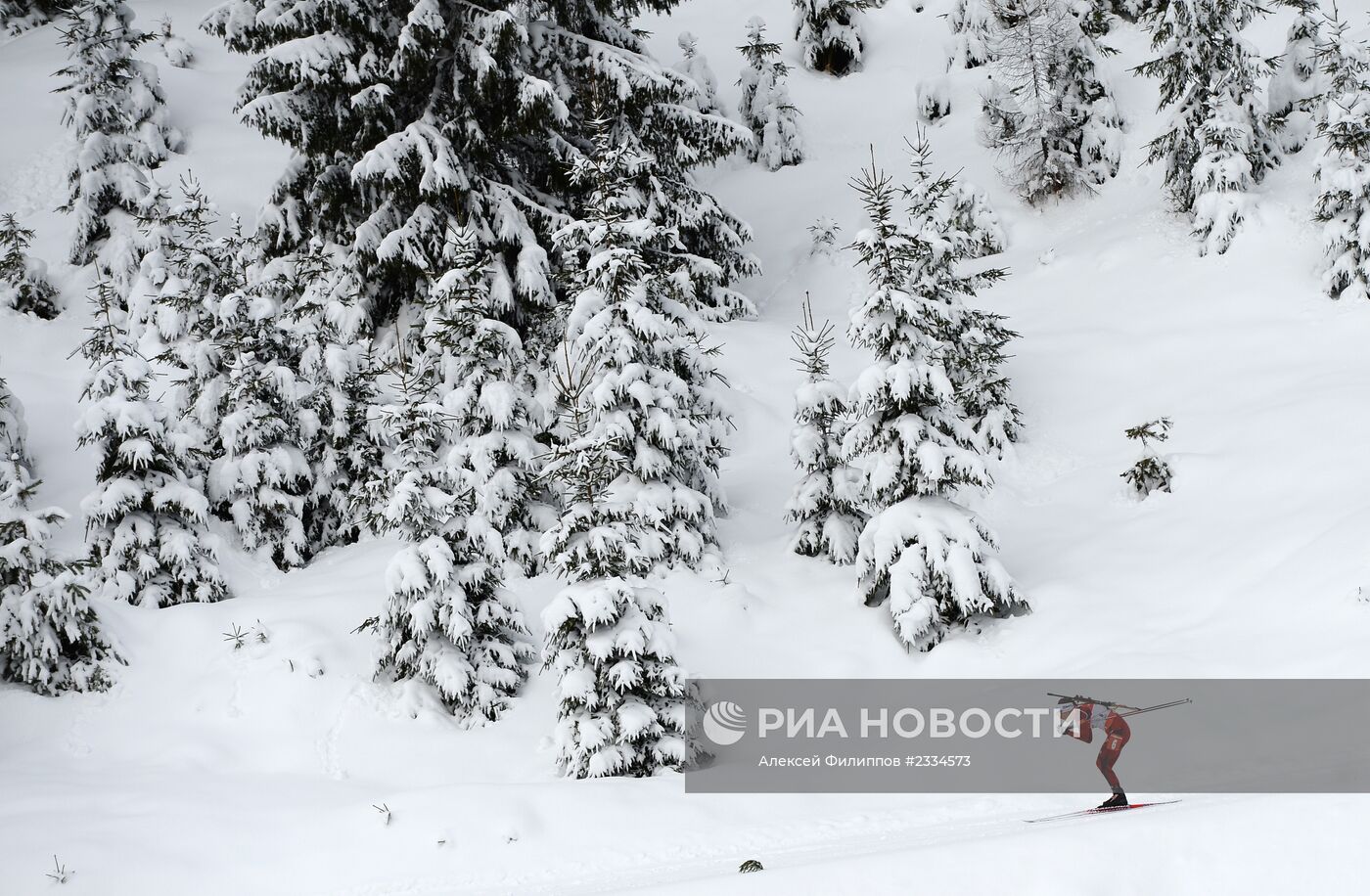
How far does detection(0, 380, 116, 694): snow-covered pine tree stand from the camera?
1210 cm

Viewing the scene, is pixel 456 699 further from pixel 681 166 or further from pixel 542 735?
pixel 681 166

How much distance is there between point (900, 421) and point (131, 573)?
11.8 meters

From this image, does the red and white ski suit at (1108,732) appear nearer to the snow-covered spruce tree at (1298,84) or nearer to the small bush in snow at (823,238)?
the snow-covered spruce tree at (1298,84)

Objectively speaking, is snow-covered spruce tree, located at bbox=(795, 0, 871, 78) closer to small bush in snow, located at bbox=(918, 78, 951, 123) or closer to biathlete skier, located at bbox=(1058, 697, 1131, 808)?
small bush in snow, located at bbox=(918, 78, 951, 123)

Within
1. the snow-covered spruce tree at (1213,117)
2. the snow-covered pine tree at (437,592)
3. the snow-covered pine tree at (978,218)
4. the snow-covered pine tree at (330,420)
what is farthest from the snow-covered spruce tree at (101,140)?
the snow-covered spruce tree at (1213,117)

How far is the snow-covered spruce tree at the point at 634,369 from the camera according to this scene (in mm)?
14219

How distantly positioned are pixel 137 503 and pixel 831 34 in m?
32.2

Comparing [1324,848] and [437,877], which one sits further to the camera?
[437,877]

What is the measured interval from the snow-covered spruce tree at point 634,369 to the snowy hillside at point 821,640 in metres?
1.04

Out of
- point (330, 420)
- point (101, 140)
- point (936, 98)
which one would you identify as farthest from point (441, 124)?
point (936, 98)

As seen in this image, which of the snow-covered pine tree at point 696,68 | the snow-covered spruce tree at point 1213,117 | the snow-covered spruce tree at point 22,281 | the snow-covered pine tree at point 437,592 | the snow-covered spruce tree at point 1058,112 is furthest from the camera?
the snow-covered pine tree at point 696,68

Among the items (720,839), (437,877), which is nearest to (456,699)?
(437,877)

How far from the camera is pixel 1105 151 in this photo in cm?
2584

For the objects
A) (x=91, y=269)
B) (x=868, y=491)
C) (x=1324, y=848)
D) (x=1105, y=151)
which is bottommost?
(x=1324, y=848)
